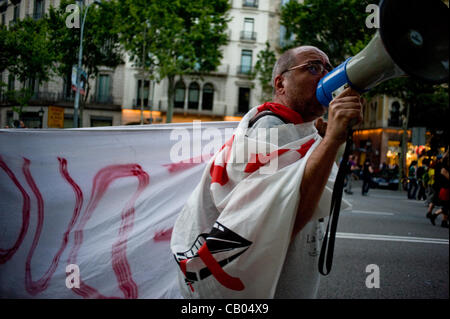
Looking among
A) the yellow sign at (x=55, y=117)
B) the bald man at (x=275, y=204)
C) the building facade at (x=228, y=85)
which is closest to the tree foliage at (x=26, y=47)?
the yellow sign at (x=55, y=117)

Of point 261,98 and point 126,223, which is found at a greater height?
point 261,98

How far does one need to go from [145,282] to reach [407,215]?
28.5ft

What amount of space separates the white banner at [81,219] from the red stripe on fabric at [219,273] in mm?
1087

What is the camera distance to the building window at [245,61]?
2964cm

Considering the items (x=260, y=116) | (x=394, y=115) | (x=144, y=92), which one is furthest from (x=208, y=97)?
(x=260, y=116)

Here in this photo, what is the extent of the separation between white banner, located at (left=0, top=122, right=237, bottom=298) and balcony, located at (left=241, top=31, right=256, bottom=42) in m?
29.9

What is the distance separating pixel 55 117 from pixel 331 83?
2.14 m

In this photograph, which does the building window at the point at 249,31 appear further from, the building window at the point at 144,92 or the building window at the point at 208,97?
the building window at the point at 144,92

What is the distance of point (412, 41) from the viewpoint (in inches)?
27.5

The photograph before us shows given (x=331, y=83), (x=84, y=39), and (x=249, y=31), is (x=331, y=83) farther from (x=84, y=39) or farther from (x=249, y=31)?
(x=249, y=31)
